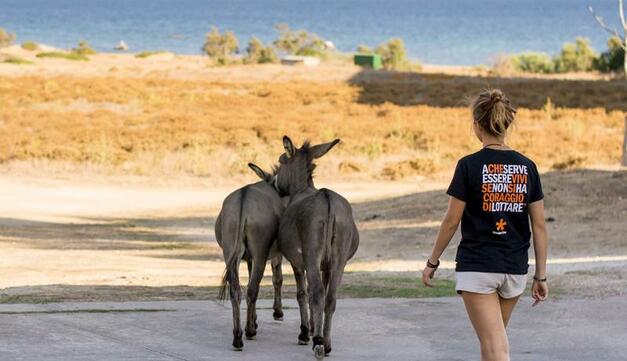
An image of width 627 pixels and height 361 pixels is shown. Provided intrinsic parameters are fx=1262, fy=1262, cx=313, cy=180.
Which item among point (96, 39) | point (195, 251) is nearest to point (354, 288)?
point (195, 251)

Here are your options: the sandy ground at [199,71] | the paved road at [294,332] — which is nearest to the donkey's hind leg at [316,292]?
the paved road at [294,332]

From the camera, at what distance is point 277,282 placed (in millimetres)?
9961

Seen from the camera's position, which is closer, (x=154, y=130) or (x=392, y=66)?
(x=154, y=130)

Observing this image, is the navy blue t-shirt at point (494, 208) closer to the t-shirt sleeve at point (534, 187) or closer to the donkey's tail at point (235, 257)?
the t-shirt sleeve at point (534, 187)

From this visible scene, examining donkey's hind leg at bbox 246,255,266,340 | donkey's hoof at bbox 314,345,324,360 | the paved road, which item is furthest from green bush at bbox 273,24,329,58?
donkey's hoof at bbox 314,345,324,360

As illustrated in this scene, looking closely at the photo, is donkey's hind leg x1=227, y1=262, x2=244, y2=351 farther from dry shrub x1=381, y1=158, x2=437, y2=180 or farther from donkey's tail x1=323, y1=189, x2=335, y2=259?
dry shrub x1=381, y1=158, x2=437, y2=180

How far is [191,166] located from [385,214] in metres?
9.84

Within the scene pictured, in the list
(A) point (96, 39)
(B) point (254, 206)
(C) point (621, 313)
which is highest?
(A) point (96, 39)

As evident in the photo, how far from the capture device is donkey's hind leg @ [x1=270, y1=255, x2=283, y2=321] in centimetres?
977

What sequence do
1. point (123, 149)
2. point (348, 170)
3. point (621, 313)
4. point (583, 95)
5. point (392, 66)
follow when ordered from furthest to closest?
point (392, 66), point (583, 95), point (123, 149), point (348, 170), point (621, 313)

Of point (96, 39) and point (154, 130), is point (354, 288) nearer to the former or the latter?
point (154, 130)

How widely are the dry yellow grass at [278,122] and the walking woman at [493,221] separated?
25.4 metres

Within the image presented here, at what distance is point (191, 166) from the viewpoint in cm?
3331

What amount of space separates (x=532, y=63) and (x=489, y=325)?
82.9m
